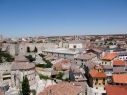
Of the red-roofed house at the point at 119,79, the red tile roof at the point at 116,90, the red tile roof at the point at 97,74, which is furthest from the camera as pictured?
the red tile roof at the point at 97,74

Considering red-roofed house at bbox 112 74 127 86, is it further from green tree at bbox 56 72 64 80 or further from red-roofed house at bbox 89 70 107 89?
green tree at bbox 56 72 64 80

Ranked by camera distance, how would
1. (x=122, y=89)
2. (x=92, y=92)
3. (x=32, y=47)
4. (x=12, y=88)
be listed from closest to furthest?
(x=122, y=89)
(x=12, y=88)
(x=92, y=92)
(x=32, y=47)

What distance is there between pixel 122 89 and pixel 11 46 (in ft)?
113

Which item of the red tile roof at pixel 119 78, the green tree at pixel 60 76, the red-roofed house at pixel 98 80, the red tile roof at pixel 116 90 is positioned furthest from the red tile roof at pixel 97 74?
the red tile roof at pixel 116 90

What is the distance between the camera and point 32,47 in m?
51.2

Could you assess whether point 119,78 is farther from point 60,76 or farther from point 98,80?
point 60,76

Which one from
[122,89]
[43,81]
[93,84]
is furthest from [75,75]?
[122,89]

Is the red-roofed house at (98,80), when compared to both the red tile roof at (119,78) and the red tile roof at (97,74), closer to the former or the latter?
the red tile roof at (97,74)

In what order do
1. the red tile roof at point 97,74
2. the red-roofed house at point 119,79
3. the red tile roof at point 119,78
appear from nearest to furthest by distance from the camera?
the red-roofed house at point 119,79
the red tile roof at point 119,78
the red tile roof at point 97,74

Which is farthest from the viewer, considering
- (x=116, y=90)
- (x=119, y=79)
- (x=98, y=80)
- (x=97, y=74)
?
(x=97, y=74)

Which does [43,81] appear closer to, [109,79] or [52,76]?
[52,76]

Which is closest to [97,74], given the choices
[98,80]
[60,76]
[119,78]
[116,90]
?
[98,80]

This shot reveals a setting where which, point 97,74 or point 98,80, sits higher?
point 97,74

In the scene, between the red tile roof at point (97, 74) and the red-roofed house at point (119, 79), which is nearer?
the red-roofed house at point (119, 79)
